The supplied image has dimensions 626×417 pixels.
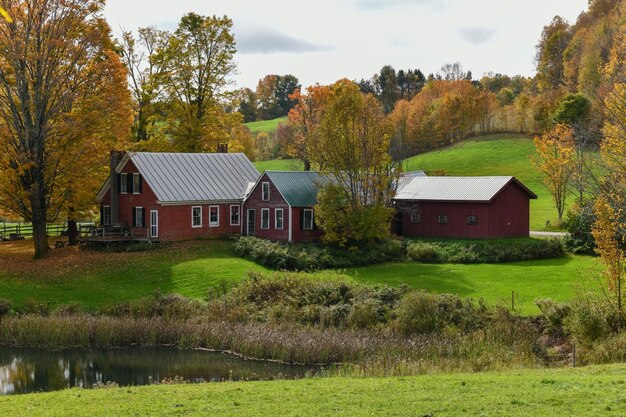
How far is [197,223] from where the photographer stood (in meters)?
47.8

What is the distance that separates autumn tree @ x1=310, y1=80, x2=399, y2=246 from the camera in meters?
44.8

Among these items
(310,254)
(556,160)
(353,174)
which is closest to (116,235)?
(310,254)

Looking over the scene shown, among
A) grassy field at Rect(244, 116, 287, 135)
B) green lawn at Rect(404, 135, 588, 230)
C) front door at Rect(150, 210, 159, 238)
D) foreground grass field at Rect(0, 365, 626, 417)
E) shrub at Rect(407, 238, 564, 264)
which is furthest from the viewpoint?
grassy field at Rect(244, 116, 287, 135)

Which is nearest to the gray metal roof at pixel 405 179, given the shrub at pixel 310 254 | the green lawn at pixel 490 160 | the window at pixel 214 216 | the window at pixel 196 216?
the shrub at pixel 310 254

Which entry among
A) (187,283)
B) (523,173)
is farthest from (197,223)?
(523,173)

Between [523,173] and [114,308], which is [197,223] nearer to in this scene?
[114,308]

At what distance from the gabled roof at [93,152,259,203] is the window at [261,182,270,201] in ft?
5.97

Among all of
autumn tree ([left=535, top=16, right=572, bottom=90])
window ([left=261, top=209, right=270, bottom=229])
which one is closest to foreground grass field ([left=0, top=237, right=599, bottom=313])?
window ([left=261, top=209, right=270, bottom=229])

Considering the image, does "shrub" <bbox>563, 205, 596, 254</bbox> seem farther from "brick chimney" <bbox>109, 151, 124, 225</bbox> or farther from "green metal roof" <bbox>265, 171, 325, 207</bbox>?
"brick chimney" <bbox>109, 151, 124, 225</bbox>

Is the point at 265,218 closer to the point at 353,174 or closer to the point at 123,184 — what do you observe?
the point at 353,174

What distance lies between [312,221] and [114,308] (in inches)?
677

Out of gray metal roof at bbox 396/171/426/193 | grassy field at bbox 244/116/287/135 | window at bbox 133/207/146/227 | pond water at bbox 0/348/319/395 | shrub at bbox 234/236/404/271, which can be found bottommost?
pond water at bbox 0/348/319/395

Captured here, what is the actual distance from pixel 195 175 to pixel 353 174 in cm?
1025

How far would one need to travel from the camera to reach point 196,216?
4781 centimetres
